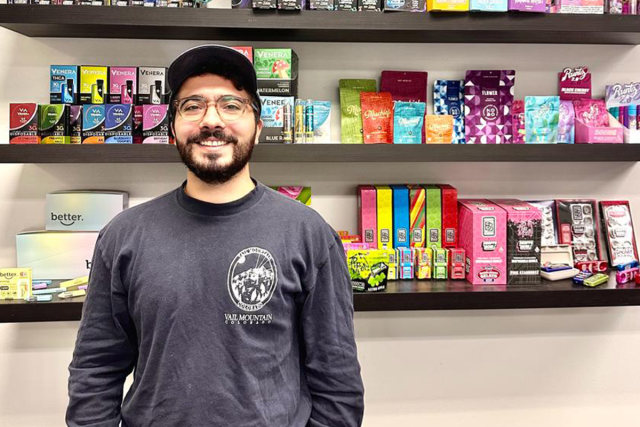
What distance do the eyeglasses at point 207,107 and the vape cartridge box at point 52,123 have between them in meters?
0.88

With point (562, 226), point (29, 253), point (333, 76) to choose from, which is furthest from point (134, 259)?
point (562, 226)

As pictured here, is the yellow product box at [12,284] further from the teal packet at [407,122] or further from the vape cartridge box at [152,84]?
the teal packet at [407,122]

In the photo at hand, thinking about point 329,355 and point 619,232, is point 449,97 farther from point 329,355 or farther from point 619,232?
point 329,355

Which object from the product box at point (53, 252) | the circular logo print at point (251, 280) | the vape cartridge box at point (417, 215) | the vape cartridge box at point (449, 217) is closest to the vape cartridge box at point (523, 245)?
the vape cartridge box at point (449, 217)

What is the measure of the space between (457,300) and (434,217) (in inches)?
14.2

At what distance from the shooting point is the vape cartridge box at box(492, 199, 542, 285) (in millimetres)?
2002

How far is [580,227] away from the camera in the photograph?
2.22 meters

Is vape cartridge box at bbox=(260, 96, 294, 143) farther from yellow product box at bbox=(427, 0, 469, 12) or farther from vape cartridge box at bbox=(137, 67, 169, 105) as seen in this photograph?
yellow product box at bbox=(427, 0, 469, 12)

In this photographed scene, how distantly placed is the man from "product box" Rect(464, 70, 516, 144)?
1.06m

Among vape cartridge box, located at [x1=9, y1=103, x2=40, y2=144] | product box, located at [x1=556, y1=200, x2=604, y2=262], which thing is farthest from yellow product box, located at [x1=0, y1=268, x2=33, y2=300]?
product box, located at [x1=556, y1=200, x2=604, y2=262]

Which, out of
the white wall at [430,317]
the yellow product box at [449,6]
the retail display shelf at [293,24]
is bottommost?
the white wall at [430,317]

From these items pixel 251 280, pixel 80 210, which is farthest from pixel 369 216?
pixel 80 210

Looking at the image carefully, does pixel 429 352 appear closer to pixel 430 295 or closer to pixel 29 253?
pixel 430 295

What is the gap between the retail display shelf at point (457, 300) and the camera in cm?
184
